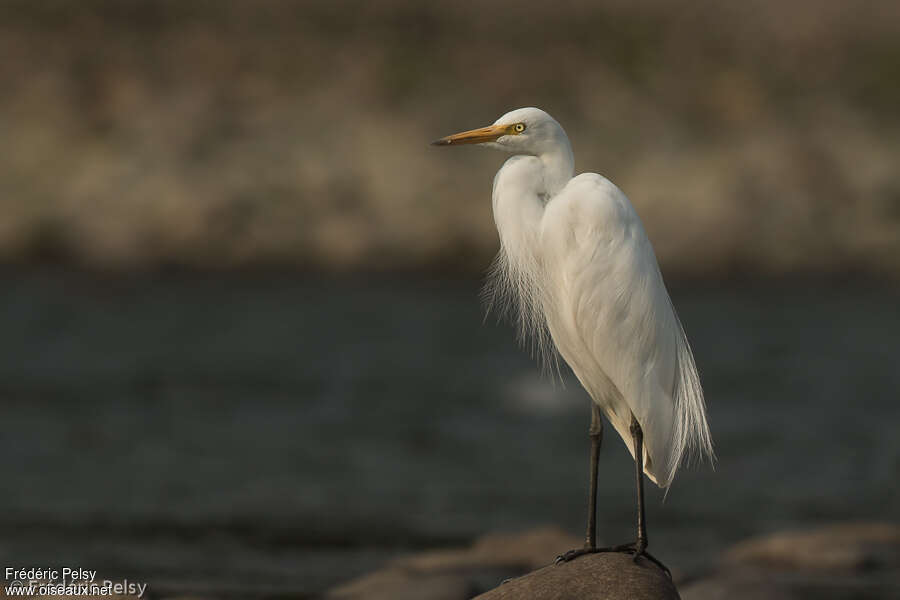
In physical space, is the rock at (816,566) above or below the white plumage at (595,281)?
below

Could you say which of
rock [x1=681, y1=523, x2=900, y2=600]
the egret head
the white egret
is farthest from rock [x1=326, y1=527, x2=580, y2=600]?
the egret head

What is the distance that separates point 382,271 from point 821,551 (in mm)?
20829

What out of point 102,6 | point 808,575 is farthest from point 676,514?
point 102,6

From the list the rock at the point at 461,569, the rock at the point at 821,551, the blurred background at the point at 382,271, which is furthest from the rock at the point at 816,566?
the rock at the point at 461,569

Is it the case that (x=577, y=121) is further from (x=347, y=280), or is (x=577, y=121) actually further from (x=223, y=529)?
(x=223, y=529)

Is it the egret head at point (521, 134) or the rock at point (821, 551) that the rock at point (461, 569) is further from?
the egret head at point (521, 134)

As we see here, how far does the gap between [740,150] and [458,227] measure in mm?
6589

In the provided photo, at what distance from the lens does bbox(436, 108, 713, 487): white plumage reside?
6125 millimetres

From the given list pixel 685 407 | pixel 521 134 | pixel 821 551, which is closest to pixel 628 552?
pixel 685 407

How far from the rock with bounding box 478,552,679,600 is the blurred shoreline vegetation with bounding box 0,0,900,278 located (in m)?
23.3

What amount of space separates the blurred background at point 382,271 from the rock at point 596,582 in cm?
276

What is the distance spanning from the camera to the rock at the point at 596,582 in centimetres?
591

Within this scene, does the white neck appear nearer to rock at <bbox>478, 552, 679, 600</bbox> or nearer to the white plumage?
the white plumage

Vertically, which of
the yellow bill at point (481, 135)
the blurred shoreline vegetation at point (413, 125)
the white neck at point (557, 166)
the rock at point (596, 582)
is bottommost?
the rock at point (596, 582)
